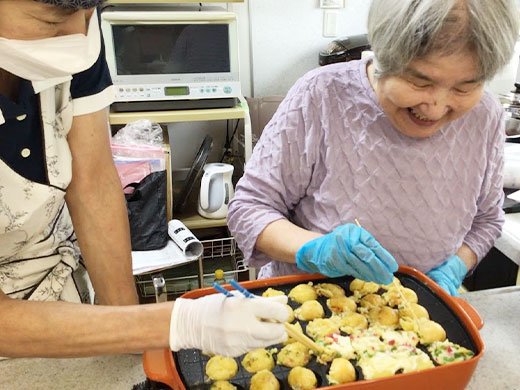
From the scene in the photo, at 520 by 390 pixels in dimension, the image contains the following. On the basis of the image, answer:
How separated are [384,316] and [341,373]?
0.21m

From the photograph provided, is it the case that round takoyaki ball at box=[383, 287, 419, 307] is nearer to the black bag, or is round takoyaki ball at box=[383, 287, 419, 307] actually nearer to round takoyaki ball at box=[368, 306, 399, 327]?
round takoyaki ball at box=[368, 306, 399, 327]

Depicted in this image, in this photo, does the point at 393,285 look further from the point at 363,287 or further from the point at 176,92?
the point at 176,92

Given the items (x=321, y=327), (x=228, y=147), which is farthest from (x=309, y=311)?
(x=228, y=147)

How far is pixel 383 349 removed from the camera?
3.03ft

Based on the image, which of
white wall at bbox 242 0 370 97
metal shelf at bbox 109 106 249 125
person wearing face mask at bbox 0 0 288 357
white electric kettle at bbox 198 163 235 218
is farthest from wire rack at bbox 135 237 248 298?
person wearing face mask at bbox 0 0 288 357

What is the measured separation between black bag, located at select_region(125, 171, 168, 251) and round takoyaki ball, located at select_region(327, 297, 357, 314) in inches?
49.9

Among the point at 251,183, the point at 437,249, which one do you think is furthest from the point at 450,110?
the point at 251,183

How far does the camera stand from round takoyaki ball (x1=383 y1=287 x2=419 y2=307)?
1017 millimetres

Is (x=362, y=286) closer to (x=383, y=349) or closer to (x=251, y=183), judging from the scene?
(x=383, y=349)

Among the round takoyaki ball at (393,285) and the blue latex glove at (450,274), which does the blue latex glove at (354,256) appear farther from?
the blue latex glove at (450,274)

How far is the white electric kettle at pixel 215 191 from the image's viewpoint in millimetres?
2330

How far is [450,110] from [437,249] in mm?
346

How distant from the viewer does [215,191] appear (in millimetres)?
2350

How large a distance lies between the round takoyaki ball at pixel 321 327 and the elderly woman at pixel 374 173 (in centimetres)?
10
